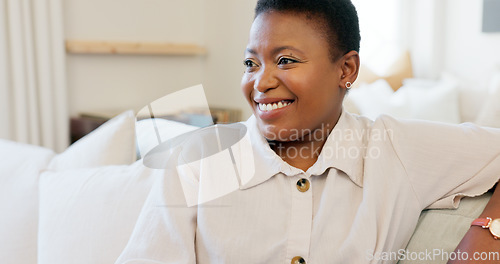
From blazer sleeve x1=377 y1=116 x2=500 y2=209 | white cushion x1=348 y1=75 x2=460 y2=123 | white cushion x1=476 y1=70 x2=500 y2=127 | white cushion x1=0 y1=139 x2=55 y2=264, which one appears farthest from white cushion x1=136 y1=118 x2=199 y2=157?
white cushion x1=348 y1=75 x2=460 y2=123

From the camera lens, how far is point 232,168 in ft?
3.20

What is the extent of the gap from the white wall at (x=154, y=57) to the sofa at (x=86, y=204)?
1.57m

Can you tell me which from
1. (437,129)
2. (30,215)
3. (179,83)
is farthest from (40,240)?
(179,83)

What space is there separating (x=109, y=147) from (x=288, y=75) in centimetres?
58

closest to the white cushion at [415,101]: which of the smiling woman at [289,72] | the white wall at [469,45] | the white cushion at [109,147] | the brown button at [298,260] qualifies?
the white wall at [469,45]

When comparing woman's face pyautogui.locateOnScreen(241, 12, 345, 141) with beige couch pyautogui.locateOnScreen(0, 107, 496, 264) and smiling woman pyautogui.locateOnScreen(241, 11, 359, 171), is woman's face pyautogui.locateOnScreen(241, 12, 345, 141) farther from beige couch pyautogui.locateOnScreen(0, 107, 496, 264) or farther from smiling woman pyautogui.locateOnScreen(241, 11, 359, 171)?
beige couch pyautogui.locateOnScreen(0, 107, 496, 264)

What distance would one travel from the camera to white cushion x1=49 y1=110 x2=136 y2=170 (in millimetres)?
1306

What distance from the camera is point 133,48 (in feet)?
10.2

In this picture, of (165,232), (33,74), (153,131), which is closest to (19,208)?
(153,131)

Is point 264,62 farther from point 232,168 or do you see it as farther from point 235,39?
point 235,39

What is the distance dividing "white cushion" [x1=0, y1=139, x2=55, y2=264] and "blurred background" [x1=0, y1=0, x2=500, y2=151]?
131 cm

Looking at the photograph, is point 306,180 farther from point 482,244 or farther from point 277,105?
point 482,244

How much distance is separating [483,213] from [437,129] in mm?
171

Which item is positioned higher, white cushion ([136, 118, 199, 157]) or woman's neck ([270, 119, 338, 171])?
woman's neck ([270, 119, 338, 171])
